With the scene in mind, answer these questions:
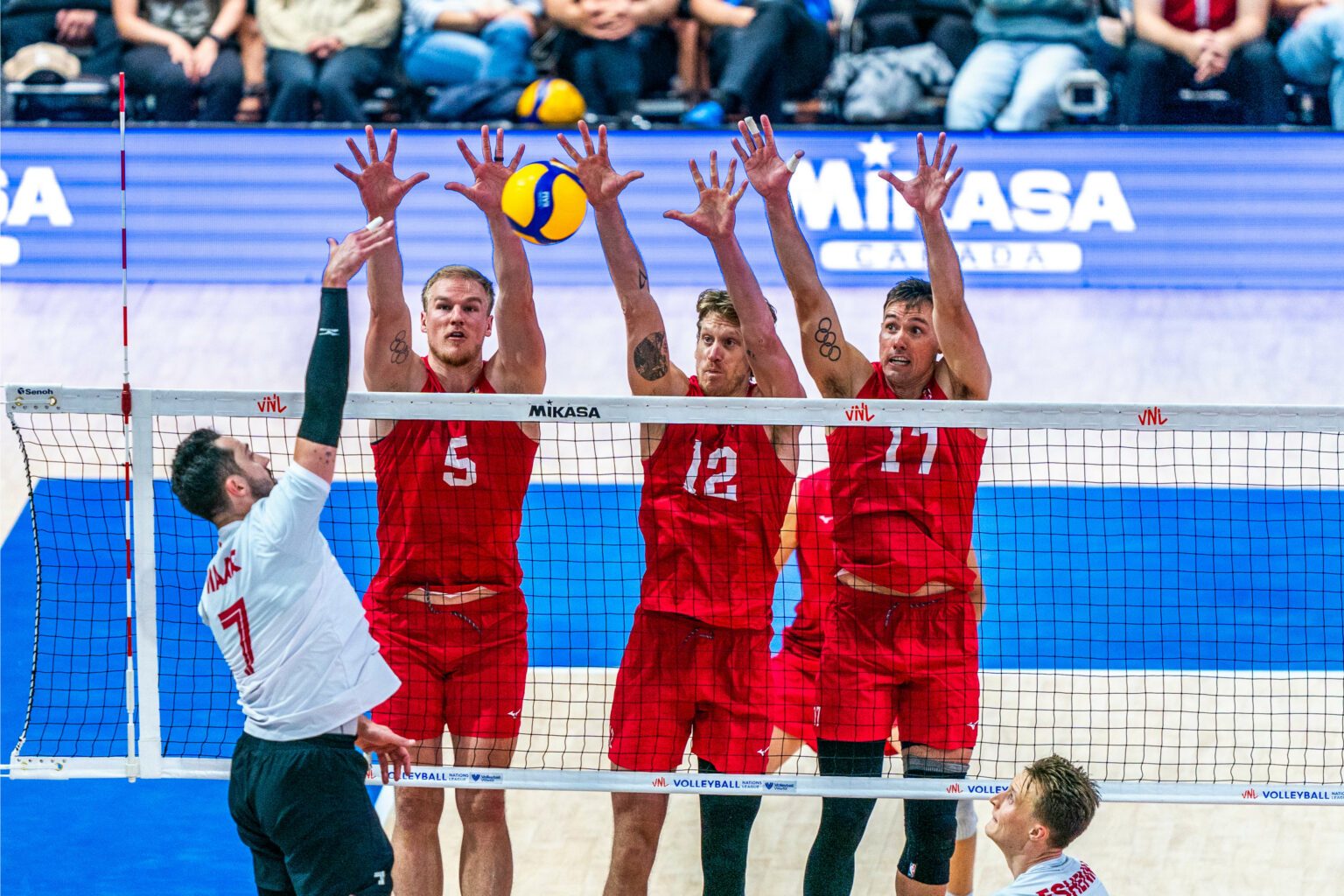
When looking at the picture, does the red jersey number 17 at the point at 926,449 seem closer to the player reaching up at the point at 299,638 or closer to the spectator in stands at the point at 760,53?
the player reaching up at the point at 299,638

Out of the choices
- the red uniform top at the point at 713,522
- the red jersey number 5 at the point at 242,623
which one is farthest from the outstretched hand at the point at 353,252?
the red uniform top at the point at 713,522

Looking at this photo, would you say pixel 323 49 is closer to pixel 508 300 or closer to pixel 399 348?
pixel 399 348

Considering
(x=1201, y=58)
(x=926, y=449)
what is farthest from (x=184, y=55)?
(x=926, y=449)

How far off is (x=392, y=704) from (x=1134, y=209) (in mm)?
9521

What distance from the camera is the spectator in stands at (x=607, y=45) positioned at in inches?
591

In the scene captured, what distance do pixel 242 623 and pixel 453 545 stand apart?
132 cm

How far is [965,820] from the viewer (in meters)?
7.95

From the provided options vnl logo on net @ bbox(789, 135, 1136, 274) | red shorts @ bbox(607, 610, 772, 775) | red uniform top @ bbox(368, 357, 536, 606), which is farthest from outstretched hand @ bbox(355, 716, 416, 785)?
vnl logo on net @ bbox(789, 135, 1136, 274)

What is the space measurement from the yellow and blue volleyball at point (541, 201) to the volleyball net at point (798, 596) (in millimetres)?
978

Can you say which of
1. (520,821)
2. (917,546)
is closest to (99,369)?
(520,821)

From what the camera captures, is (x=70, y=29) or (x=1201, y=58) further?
(x=70, y=29)

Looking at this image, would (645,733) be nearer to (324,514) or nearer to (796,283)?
(796,283)

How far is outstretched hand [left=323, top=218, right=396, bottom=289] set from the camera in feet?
19.0

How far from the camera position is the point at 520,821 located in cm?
844
